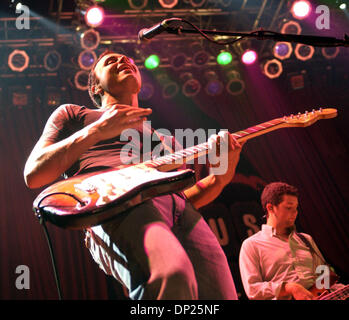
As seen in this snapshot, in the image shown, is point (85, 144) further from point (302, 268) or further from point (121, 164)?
point (302, 268)

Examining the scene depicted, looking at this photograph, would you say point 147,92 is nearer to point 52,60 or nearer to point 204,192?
point 52,60

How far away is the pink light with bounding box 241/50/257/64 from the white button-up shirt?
8.57ft

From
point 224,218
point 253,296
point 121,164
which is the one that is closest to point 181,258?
point 121,164

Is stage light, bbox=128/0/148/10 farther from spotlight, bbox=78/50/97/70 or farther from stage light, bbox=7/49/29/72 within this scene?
stage light, bbox=7/49/29/72

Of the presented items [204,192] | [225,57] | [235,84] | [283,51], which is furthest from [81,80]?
[204,192]

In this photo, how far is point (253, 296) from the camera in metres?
3.02

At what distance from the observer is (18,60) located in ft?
15.6

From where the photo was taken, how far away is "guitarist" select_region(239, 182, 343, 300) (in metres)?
2.97

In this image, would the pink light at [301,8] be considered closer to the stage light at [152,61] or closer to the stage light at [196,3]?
the stage light at [196,3]

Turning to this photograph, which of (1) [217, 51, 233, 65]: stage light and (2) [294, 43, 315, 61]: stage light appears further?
(1) [217, 51, 233, 65]: stage light

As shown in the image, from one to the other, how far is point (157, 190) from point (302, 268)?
1.90 metres

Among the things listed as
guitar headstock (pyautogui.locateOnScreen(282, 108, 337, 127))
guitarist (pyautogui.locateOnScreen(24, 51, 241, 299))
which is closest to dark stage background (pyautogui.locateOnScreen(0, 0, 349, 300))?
guitar headstock (pyautogui.locateOnScreen(282, 108, 337, 127))

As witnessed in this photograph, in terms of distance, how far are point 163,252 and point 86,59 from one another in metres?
3.71

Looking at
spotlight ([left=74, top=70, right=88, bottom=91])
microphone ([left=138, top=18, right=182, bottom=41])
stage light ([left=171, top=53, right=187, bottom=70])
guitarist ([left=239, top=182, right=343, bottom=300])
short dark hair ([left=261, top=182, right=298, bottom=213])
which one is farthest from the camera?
stage light ([left=171, top=53, right=187, bottom=70])
